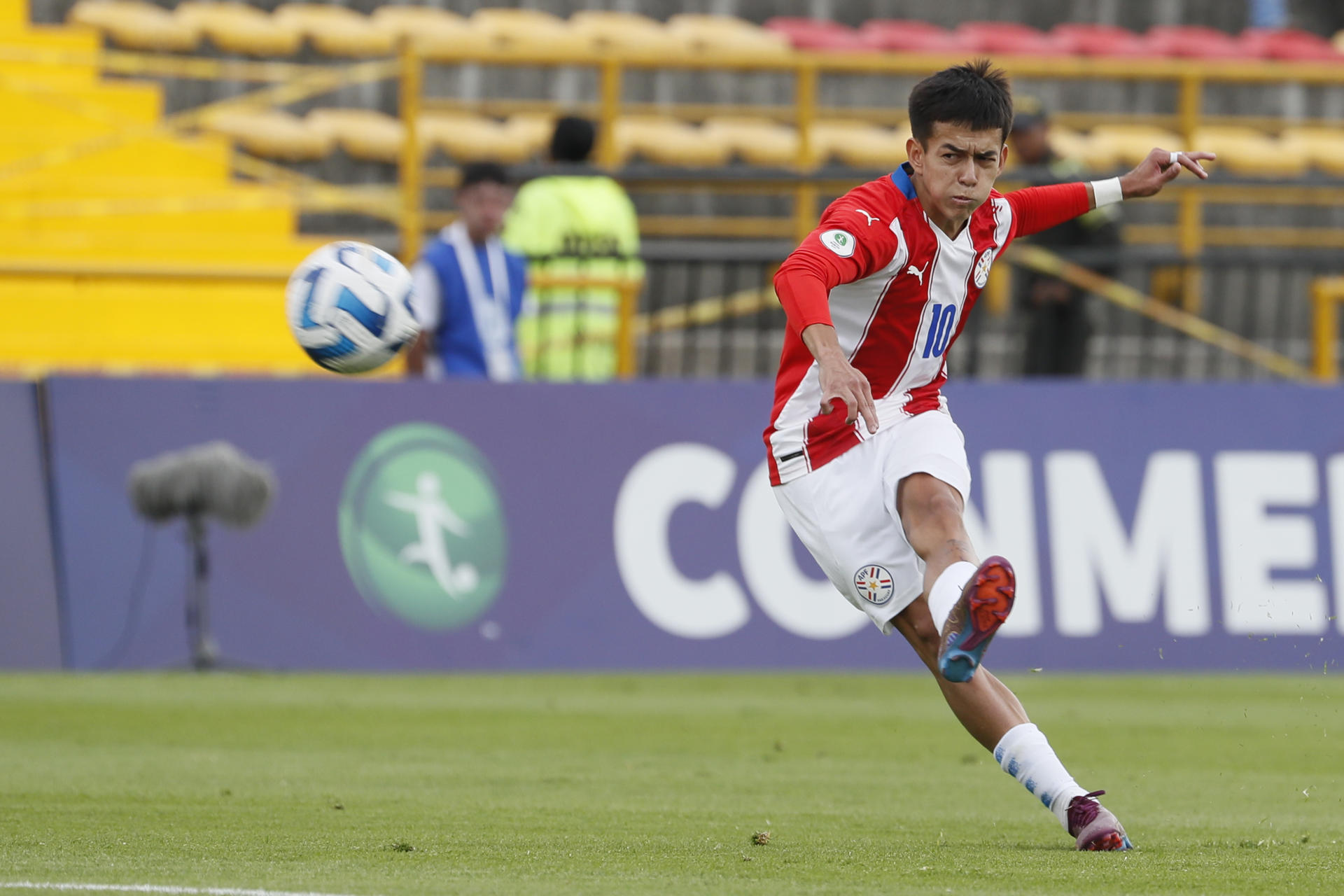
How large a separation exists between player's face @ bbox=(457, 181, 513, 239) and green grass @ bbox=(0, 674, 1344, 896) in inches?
98.4

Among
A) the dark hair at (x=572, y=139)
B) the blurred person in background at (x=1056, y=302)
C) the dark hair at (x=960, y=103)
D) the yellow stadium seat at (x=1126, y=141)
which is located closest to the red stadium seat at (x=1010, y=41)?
the yellow stadium seat at (x=1126, y=141)

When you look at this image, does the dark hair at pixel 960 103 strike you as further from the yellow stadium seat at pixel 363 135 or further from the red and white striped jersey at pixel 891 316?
the yellow stadium seat at pixel 363 135

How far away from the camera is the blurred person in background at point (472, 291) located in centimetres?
1123

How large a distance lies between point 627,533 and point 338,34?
32.1 ft

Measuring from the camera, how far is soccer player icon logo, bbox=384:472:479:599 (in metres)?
11.0

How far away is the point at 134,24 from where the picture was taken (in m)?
18.5

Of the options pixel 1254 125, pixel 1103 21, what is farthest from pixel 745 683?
pixel 1103 21

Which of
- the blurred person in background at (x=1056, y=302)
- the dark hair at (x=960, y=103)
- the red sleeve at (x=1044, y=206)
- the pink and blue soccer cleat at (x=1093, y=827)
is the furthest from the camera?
the blurred person in background at (x=1056, y=302)

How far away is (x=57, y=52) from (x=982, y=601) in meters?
13.3

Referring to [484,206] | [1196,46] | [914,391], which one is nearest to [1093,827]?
[914,391]

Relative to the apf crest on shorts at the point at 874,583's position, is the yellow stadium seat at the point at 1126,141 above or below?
above

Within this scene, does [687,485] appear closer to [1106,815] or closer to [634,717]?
[634,717]

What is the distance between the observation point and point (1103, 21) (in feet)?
76.0

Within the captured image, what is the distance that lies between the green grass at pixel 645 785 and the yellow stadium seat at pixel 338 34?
9991 millimetres
